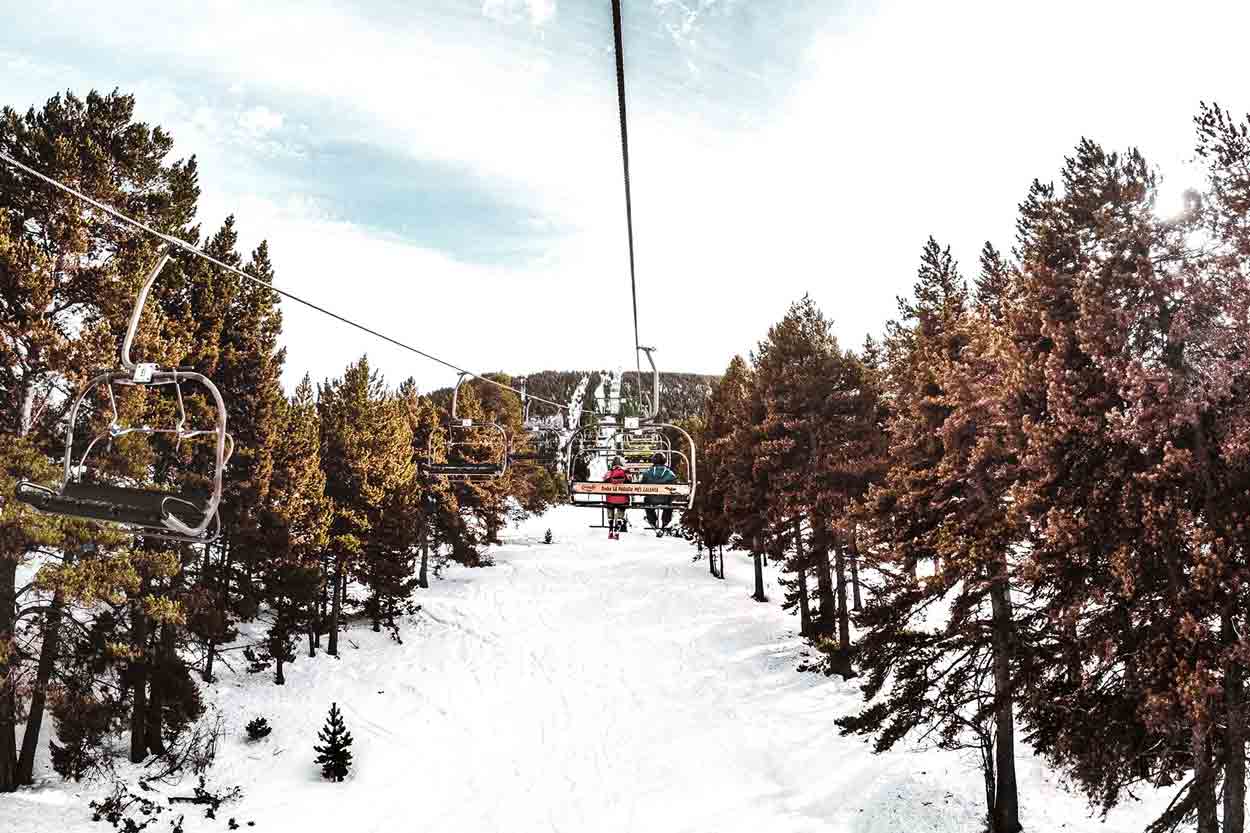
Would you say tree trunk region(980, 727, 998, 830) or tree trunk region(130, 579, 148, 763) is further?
tree trunk region(130, 579, 148, 763)

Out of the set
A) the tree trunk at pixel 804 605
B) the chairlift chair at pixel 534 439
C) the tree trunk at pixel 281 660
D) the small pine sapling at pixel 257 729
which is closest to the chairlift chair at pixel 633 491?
the chairlift chair at pixel 534 439

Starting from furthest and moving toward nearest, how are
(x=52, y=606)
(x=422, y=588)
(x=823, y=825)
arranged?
(x=422, y=588), (x=823, y=825), (x=52, y=606)

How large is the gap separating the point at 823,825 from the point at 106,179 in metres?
20.4

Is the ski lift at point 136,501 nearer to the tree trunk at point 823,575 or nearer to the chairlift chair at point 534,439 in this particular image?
the chairlift chair at point 534,439

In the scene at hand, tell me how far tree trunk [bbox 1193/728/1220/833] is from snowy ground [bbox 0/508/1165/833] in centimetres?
521

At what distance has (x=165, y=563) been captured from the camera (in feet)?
51.5

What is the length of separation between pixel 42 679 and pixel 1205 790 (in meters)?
20.0

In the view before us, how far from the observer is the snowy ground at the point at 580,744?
51.2 ft

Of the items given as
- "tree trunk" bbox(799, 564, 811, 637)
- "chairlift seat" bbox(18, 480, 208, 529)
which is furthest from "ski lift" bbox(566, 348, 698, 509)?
"tree trunk" bbox(799, 564, 811, 637)

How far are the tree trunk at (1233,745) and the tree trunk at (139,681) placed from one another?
1988 cm

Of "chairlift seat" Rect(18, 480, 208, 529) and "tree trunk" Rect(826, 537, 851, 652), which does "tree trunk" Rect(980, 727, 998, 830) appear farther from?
"chairlift seat" Rect(18, 480, 208, 529)

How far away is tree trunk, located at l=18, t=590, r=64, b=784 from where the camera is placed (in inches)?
549

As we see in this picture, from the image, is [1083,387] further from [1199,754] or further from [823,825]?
[823,825]

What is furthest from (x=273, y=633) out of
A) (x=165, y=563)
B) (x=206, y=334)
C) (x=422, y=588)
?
(x=422, y=588)
